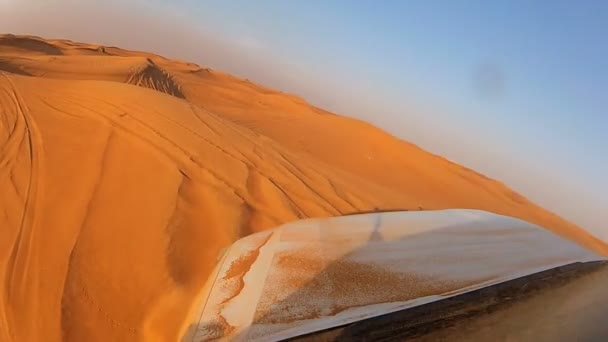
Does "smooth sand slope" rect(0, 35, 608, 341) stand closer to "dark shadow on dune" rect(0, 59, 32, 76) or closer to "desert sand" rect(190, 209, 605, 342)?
"desert sand" rect(190, 209, 605, 342)

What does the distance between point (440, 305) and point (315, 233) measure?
4.82ft

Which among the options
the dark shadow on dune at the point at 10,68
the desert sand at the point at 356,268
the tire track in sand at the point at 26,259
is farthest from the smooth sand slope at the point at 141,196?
the dark shadow on dune at the point at 10,68

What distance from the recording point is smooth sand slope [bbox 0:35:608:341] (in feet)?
11.8

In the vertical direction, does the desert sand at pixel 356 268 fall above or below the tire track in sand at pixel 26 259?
above

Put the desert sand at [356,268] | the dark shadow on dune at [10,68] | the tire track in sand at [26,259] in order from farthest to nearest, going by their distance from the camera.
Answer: the dark shadow on dune at [10,68], the tire track in sand at [26,259], the desert sand at [356,268]

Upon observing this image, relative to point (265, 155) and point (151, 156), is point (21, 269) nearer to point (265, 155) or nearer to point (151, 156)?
point (151, 156)

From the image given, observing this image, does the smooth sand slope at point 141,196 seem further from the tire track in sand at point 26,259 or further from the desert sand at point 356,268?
the desert sand at point 356,268

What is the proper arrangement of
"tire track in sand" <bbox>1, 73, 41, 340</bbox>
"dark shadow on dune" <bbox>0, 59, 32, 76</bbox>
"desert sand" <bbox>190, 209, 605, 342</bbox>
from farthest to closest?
"dark shadow on dune" <bbox>0, 59, 32, 76</bbox> → "tire track in sand" <bbox>1, 73, 41, 340</bbox> → "desert sand" <bbox>190, 209, 605, 342</bbox>

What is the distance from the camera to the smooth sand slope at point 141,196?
11.8 feet

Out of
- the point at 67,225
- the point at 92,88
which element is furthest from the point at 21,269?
the point at 92,88

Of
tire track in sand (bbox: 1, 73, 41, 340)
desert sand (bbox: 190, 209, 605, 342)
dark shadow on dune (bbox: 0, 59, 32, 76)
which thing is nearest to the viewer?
desert sand (bbox: 190, 209, 605, 342)

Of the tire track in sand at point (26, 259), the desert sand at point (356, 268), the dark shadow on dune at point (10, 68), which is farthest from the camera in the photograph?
the dark shadow on dune at point (10, 68)

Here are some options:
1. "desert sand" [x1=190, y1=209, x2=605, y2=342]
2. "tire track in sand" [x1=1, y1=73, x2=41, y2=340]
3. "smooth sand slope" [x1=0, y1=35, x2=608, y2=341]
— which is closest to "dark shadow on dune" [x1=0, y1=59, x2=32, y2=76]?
"smooth sand slope" [x1=0, y1=35, x2=608, y2=341]

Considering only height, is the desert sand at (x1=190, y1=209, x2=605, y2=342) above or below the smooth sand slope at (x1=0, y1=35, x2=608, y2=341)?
above
